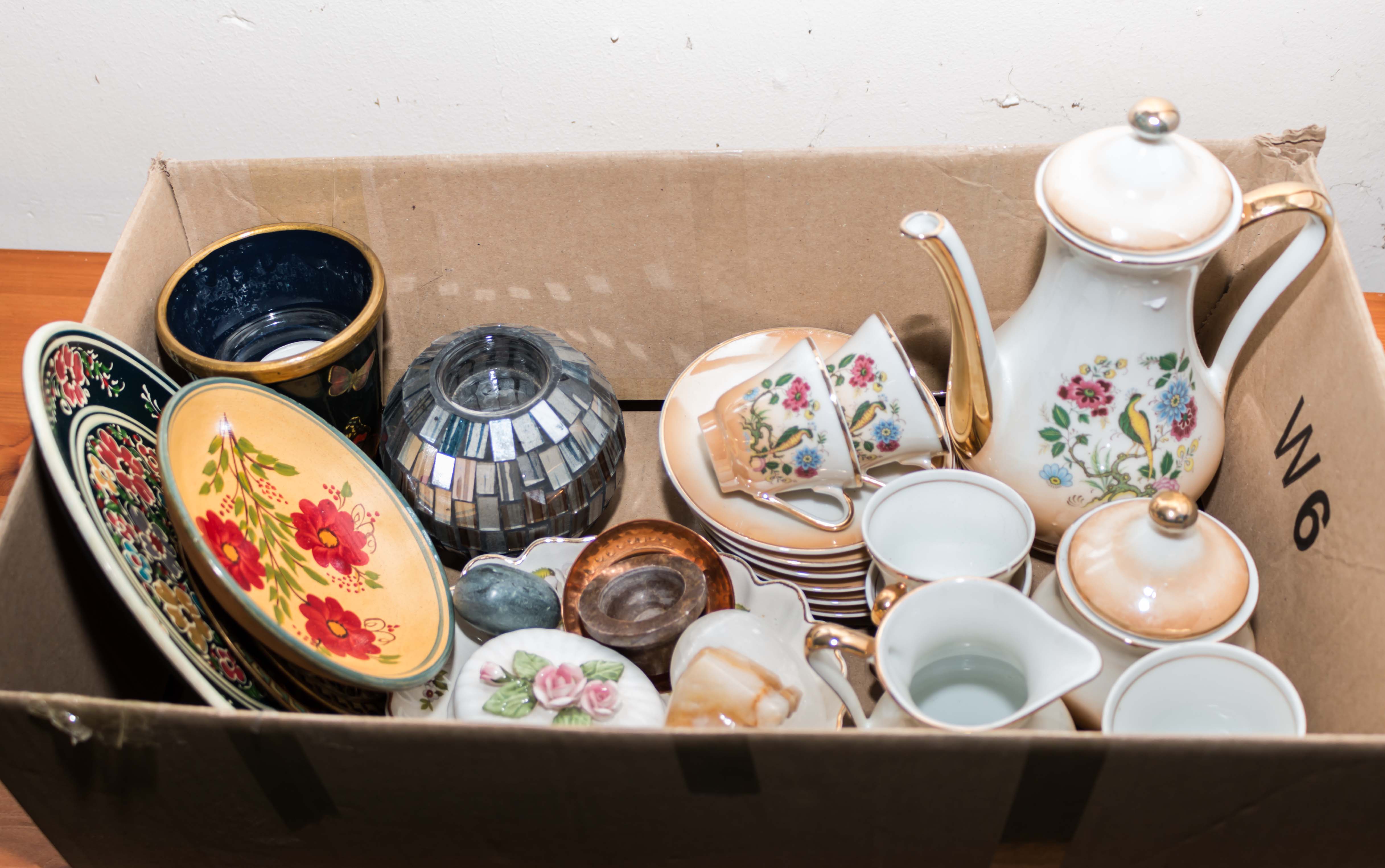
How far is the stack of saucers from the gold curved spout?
0.08m

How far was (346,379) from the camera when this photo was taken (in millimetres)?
625

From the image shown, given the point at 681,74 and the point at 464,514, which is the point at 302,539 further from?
the point at 681,74

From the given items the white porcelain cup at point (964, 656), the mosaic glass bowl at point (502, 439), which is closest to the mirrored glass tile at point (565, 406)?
the mosaic glass bowl at point (502, 439)

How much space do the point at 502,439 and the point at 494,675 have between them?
13 cm

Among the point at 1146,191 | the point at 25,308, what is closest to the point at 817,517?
the point at 1146,191

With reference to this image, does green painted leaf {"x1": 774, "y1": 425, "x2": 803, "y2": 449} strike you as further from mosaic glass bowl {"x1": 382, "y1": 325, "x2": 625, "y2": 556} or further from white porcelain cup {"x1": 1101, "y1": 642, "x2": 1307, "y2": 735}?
white porcelain cup {"x1": 1101, "y1": 642, "x2": 1307, "y2": 735}

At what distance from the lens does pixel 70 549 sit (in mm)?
511

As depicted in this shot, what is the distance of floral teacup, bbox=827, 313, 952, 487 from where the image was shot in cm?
56

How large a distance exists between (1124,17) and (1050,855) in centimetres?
54

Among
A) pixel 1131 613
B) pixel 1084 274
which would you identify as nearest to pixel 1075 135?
pixel 1084 274

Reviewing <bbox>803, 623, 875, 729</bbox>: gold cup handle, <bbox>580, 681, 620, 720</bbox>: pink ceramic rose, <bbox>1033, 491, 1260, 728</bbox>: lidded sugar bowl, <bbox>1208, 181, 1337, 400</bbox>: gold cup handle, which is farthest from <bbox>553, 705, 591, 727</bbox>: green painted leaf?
<bbox>1208, 181, 1337, 400</bbox>: gold cup handle

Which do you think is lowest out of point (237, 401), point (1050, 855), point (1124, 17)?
point (1050, 855)

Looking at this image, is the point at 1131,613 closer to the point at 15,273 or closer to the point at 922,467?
the point at 922,467

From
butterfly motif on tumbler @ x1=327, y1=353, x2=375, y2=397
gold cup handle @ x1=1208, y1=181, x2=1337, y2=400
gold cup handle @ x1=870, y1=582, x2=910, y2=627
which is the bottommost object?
gold cup handle @ x1=870, y1=582, x2=910, y2=627
